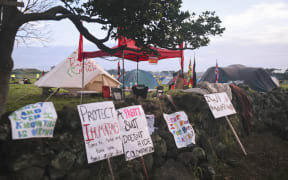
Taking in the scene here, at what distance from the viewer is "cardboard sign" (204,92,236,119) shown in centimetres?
590

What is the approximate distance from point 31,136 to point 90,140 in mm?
941

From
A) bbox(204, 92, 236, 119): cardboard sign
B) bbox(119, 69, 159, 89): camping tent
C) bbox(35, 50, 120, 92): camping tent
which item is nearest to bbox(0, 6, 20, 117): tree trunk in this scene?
bbox(35, 50, 120, 92): camping tent

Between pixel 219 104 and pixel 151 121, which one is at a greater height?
pixel 219 104

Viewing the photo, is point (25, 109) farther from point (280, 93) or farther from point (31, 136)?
point (280, 93)

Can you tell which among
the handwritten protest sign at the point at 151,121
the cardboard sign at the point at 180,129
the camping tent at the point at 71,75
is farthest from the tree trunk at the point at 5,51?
the camping tent at the point at 71,75

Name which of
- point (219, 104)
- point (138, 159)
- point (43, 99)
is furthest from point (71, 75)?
point (219, 104)

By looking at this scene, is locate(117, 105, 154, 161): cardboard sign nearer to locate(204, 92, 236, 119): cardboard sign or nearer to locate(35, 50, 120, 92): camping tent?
locate(204, 92, 236, 119): cardboard sign

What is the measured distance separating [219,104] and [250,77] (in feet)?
30.9

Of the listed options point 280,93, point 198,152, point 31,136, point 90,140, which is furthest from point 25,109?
point 280,93

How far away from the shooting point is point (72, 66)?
30.8 ft

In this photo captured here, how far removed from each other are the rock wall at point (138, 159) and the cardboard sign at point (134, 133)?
0.30 m

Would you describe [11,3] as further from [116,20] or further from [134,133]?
[134,133]

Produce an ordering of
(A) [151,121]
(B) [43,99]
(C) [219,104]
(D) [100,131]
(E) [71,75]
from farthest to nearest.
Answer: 1. (E) [71,75]
2. (B) [43,99]
3. (C) [219,104]
4. (A) [151,121]
5. (D) [100,131]

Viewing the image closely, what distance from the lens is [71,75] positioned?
927 centimetres
